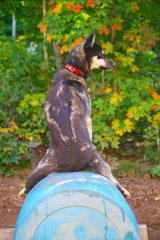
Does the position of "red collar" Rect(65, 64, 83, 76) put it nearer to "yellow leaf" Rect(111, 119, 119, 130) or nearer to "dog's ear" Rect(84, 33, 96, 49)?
"dog's ear" Rect(84, 33, 96, 49)

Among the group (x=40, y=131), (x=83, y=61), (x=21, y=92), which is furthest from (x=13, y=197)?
(x=83, y=61)

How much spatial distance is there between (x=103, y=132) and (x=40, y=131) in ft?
3.60

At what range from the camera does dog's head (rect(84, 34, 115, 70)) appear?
5.32 m

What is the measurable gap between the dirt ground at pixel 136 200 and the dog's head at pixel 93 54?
2.11 m

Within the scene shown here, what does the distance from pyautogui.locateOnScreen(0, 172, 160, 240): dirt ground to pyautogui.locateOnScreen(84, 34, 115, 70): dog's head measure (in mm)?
2110

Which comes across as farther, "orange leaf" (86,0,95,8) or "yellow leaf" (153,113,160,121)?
"yellow leaf" (153,113,160,121)

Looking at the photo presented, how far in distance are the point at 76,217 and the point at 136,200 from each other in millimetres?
4165

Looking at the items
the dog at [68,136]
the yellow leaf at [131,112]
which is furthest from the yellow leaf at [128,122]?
the dog at [68,136]

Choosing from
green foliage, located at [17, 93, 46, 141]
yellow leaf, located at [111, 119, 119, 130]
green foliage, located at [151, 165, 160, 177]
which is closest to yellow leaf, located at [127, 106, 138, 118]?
yellow leaf, located at [111, 119, 119, 130]

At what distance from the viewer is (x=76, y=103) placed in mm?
4949

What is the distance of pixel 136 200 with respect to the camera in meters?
7.75

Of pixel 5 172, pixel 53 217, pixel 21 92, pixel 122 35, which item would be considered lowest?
pixel 5 172

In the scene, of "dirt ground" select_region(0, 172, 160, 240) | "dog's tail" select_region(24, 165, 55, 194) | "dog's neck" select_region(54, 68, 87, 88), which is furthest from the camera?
"dirt ground" select_region(0, 172, 160, 240)

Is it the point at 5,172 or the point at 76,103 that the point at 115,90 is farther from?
the point at 76,103
